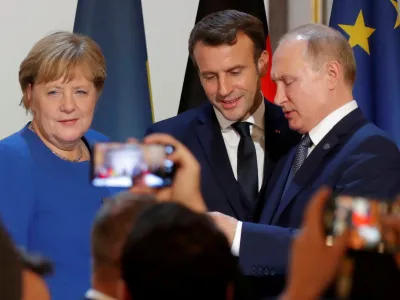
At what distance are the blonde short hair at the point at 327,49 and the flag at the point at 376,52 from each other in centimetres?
139

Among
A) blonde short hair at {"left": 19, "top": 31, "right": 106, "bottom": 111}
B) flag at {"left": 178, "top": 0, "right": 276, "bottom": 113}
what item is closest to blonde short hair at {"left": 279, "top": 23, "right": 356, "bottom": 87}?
blonde short hair at {"left": 19, "top": 31, "right": 106, "bottom": 111}

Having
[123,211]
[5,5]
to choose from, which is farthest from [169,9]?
[123,211]

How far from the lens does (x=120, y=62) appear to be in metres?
3.93

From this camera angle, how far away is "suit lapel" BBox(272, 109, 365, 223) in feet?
8.43

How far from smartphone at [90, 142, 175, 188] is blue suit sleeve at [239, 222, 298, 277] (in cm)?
91

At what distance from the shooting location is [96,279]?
4.60 feet

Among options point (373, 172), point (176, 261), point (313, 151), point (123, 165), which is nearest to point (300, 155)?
point (313, 151)

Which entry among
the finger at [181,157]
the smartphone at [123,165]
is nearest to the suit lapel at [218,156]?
the finger at [181,157]

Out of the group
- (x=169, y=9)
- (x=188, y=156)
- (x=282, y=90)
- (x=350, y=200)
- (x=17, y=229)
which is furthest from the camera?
(x=169, y=9)

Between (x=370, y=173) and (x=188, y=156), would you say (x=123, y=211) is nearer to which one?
(x=188, y=156)

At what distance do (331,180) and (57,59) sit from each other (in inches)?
36.0

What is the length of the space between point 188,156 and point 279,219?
926mm

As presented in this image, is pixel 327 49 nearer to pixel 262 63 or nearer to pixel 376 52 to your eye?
pixel 262 63

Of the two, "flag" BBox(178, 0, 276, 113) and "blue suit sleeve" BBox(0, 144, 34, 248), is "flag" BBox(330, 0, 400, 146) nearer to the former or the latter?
"flag" BBox(178, 0, 276, 113)
